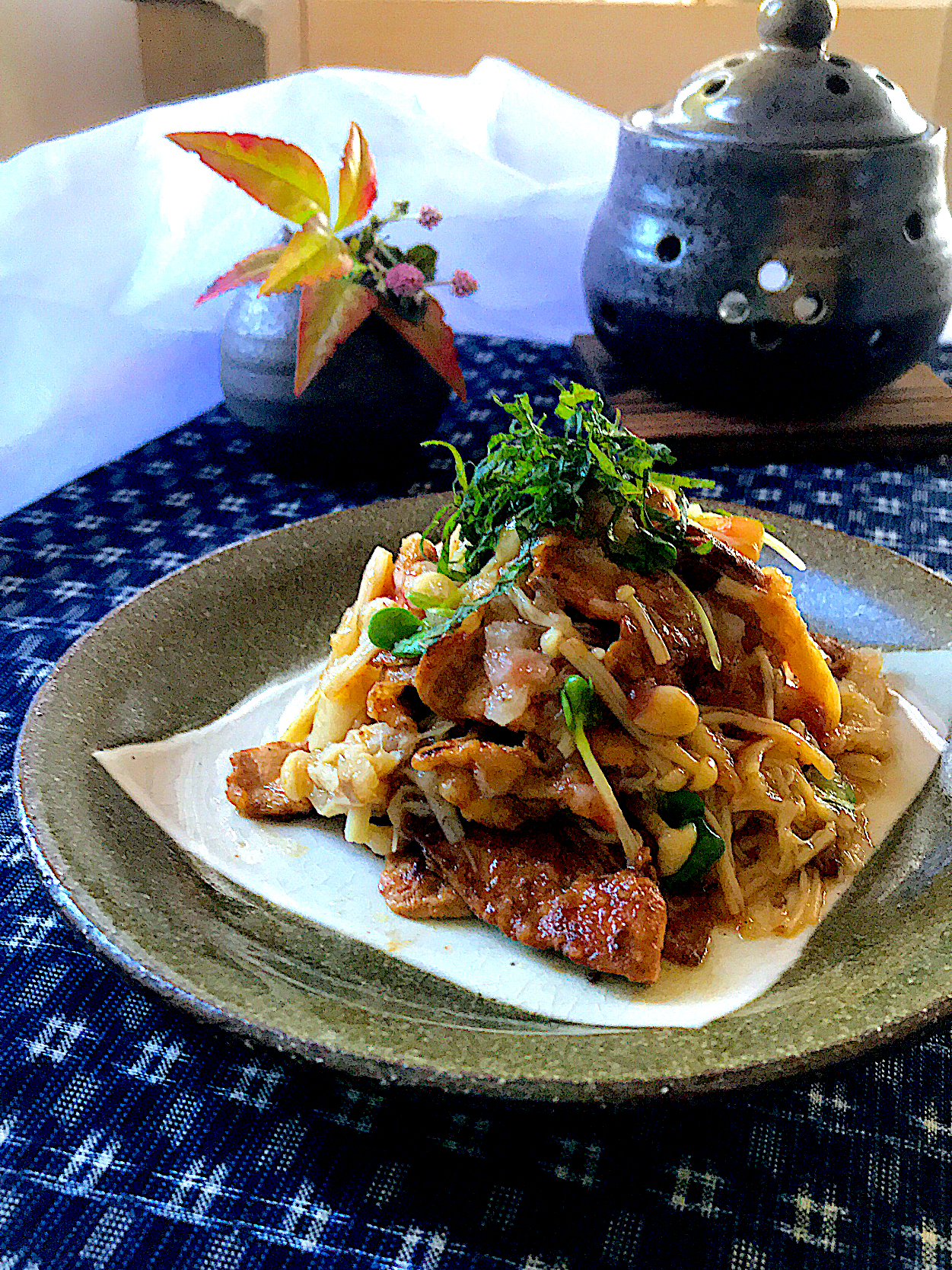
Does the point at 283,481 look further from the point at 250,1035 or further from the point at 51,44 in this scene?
the point at 51,44

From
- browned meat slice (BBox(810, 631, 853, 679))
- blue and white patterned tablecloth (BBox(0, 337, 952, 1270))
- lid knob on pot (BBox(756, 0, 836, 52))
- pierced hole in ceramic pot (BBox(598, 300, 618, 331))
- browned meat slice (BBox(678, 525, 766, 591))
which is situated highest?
lid knob on pot (BBox(756, 0, 836, 52))

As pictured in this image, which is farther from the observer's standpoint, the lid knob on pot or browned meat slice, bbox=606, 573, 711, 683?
the lid knob on pot

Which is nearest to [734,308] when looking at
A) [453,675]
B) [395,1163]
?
[453,675]

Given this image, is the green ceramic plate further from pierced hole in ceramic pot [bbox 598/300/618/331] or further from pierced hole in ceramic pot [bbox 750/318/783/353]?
pierced hole in ceramic pot [bbox 598/300/618/331]

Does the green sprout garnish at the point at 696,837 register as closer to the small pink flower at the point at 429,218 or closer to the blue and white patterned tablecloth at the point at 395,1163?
the blue and white patterned tablecloth at the point at 395,1163

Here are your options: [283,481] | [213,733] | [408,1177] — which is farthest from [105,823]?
[283,481]

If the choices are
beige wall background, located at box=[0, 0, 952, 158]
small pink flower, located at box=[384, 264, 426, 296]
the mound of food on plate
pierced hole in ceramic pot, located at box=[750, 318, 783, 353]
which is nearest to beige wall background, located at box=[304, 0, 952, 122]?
beige wall background, located at box=[0, 0, 952, 158]
